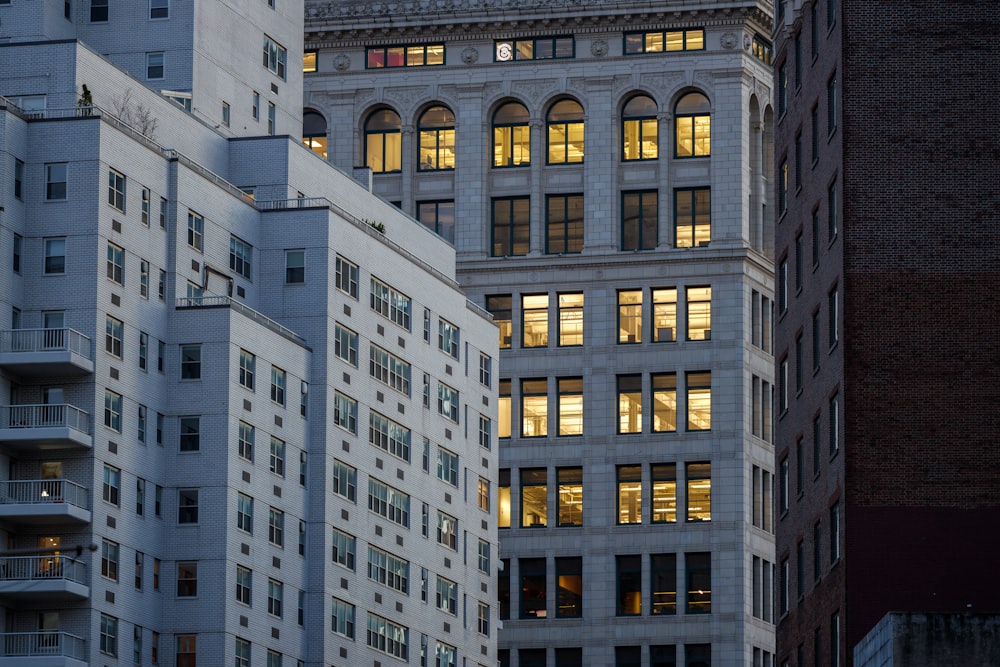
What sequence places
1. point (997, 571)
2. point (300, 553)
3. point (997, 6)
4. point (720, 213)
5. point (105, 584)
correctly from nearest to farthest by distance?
point (997, 571), point (997, 6), point (105, 584), point (300, 553), point (720, 213)

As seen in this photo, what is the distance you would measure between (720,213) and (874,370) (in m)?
59.0

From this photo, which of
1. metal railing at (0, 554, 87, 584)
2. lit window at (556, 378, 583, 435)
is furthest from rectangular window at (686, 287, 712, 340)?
metal railing at (0, 554, 87, 584)

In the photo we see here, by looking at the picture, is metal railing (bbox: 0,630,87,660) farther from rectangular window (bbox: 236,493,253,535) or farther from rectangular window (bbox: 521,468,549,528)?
rectangular window (bbox: 521,468,549,528)

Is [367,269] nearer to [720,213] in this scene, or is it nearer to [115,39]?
[115,39]

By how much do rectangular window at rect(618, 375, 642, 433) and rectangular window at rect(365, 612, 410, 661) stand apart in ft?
96.5

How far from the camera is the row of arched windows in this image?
17062 cm

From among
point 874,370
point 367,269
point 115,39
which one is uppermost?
point 115,39

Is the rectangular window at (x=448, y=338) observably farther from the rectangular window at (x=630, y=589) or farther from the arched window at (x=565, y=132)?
the arched window at (x=565, y=132)

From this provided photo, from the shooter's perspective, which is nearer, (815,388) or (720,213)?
(815,388)

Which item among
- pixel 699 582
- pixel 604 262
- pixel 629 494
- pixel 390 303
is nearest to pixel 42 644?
pixel 390 303

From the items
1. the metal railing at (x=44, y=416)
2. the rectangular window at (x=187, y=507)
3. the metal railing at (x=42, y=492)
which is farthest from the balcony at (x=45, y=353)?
the rectangular window at (x=187, y=507)

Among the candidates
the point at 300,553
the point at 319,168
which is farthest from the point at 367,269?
the point at 300,553

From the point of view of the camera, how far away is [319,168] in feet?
466

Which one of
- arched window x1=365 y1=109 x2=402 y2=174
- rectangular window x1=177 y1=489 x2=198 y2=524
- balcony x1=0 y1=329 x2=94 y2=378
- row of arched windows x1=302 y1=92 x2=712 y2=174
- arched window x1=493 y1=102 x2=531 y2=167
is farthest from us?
arched window x1=365 y1=109 x2=402 y2=174
